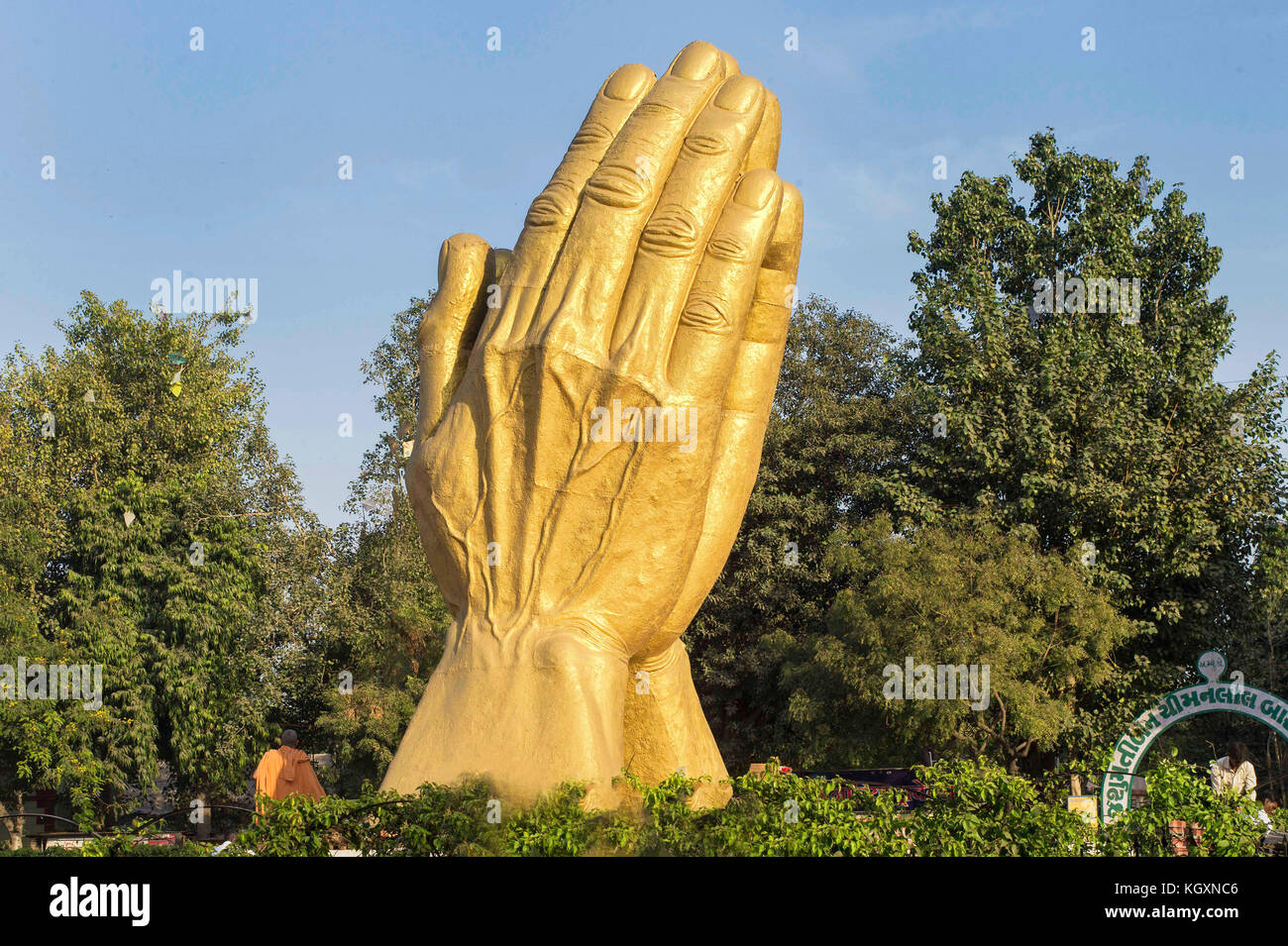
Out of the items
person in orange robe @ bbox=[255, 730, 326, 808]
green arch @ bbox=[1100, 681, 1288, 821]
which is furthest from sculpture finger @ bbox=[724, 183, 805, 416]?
green arch @ bbox=[1100, 681, 1288, 821]

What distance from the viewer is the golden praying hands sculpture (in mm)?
8133

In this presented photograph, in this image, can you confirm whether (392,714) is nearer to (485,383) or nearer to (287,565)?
(287,565)

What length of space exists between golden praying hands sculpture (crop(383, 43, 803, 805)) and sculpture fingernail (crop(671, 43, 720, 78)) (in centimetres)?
16

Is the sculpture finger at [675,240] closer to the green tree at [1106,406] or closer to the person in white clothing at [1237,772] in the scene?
the person in white clothing at [1237,772]

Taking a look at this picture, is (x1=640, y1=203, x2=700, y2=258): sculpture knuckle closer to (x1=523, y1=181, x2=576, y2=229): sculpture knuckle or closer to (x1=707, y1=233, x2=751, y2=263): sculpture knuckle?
(x1=707, y1=233, x2=751, y2=263): sculpture knuckle

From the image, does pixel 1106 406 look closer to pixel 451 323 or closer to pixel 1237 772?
pixel 1237 772

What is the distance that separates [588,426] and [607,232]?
146 centimetres

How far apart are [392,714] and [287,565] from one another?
4.84 meters

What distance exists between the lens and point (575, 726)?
7848mm

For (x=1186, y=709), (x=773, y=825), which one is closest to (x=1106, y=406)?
(x=1186, y=709)

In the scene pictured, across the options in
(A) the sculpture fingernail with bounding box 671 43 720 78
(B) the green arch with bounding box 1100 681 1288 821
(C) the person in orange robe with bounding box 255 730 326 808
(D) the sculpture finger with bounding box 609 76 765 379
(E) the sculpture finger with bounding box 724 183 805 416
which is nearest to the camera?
(D) the sculpture finger with bounding box 609 76 765 379

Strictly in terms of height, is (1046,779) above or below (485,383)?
below

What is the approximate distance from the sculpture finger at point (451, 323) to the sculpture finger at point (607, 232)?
0.89 metres
